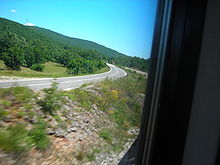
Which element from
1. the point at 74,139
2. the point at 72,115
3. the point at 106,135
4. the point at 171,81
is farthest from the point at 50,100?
the point at 171,81

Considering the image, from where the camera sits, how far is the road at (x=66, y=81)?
3.71ft

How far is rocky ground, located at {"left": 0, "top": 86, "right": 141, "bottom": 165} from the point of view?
1247mm

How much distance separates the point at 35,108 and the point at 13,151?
246mm

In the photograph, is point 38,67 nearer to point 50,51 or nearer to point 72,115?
point 50,51

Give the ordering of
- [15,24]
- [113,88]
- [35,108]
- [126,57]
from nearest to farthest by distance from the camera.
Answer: [15,24] → [35,108] → [126,57] → [113,88]

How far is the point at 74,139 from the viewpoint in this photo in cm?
151

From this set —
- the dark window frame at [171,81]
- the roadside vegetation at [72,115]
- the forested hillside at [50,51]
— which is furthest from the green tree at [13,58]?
the dark window frame at [171,81]

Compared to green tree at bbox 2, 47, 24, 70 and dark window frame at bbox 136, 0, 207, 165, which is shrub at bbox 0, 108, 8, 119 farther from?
dark window frame at bbox 136, 0, 207, 165

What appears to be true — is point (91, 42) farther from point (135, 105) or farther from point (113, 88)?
point (135, 105)

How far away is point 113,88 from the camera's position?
1.63 meters

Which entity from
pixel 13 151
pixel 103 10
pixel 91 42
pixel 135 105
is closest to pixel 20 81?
pixel 13 151

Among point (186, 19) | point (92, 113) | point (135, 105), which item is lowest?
point (92, 113)

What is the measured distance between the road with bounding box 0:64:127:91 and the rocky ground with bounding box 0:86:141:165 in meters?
0.06

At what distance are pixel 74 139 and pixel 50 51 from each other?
1.93ft
